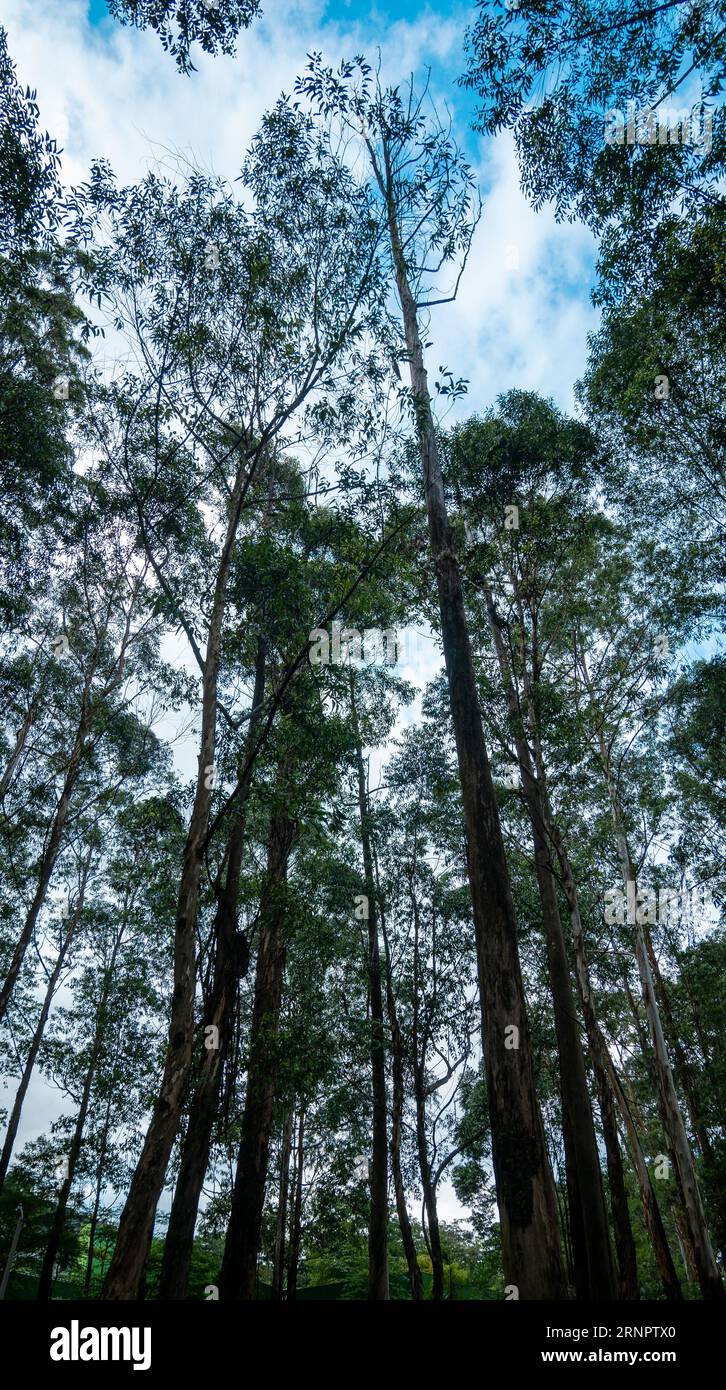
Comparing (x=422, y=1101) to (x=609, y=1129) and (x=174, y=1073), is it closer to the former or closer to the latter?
(x=609, y=1129)

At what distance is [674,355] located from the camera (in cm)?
1003

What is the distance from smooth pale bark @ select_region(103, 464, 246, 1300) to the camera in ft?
15.8

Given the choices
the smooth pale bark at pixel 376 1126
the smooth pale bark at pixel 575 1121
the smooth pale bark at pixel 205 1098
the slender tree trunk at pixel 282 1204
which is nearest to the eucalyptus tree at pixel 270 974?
the smooth pale bark at pixel 376 1126

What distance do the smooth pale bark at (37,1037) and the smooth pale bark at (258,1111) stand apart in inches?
285

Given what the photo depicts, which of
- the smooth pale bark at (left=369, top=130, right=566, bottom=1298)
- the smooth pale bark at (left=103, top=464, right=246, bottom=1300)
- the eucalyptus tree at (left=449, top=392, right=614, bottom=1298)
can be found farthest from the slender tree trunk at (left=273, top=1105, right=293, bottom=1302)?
the smooth pale bark at (left=369, top=130, right=566, bottom=1298)

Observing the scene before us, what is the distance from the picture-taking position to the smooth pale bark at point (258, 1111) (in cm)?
852

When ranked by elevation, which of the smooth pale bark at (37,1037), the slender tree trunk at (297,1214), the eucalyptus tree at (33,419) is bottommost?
the slender tree trunk at (297,1214)

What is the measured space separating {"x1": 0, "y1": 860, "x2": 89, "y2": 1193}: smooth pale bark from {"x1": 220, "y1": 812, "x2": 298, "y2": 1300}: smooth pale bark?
7.25 metres

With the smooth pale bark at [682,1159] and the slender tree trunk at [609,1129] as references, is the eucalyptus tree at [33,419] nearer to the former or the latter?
the slender tree trunk at [609,1129]

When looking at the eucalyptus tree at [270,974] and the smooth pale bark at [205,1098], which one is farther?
the eucalyptus tree at [270,974]

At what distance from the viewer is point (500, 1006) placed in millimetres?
4617
